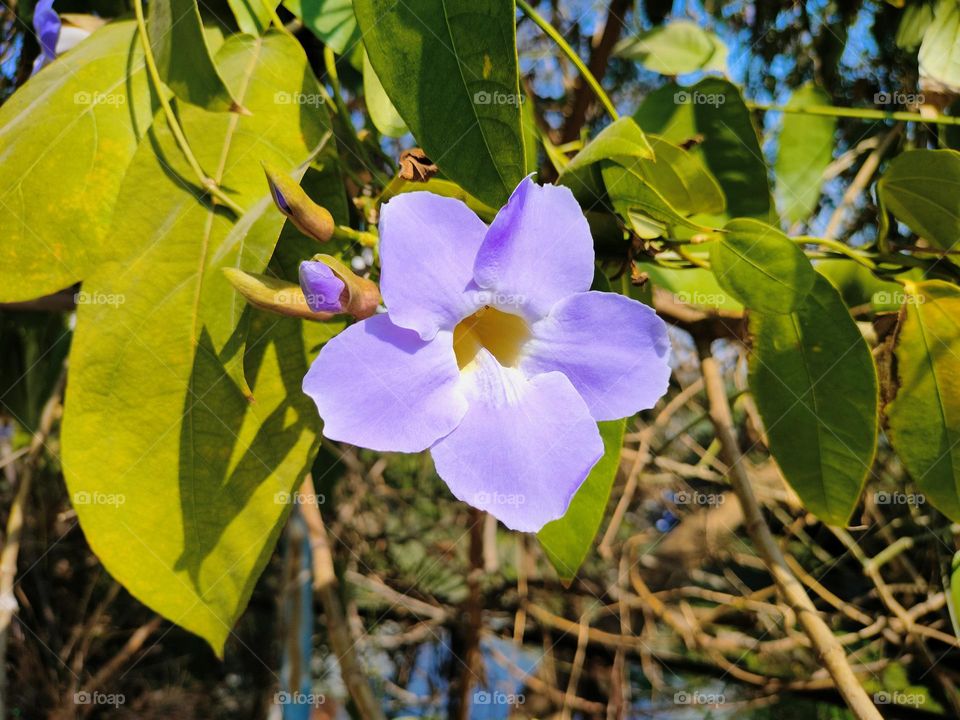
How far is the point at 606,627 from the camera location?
5.33ft

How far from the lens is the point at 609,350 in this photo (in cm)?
47

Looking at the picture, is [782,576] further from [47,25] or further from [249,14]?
[47,25]

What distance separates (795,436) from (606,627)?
42.0 inches

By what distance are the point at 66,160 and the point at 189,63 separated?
0.53ft

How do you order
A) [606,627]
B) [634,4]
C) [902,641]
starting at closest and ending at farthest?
1. [634,4]
2. [902,641]
3. [606,627]

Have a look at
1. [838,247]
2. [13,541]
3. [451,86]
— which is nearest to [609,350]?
Result: [451,86]

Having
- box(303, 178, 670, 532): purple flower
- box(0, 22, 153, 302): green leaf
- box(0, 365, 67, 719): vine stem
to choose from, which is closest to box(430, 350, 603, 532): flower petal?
box(303, 178, 670, 532): purple flower

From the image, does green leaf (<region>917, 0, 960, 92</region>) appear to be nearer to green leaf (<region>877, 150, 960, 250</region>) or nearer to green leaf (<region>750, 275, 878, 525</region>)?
green leaf (<region>877, 150, 960, 250</region>)

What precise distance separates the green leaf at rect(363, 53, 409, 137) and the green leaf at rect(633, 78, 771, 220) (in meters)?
0.27

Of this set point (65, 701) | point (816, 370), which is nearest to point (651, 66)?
point (816, 370)

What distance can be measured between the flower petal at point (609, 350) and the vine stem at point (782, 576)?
0.31 m

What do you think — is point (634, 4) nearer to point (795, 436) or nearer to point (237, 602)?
point (795, 436)

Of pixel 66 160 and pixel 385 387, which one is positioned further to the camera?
pixel 66 160

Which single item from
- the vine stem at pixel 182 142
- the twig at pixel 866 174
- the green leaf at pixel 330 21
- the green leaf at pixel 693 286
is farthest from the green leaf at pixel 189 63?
the twig at pixel 866 174
